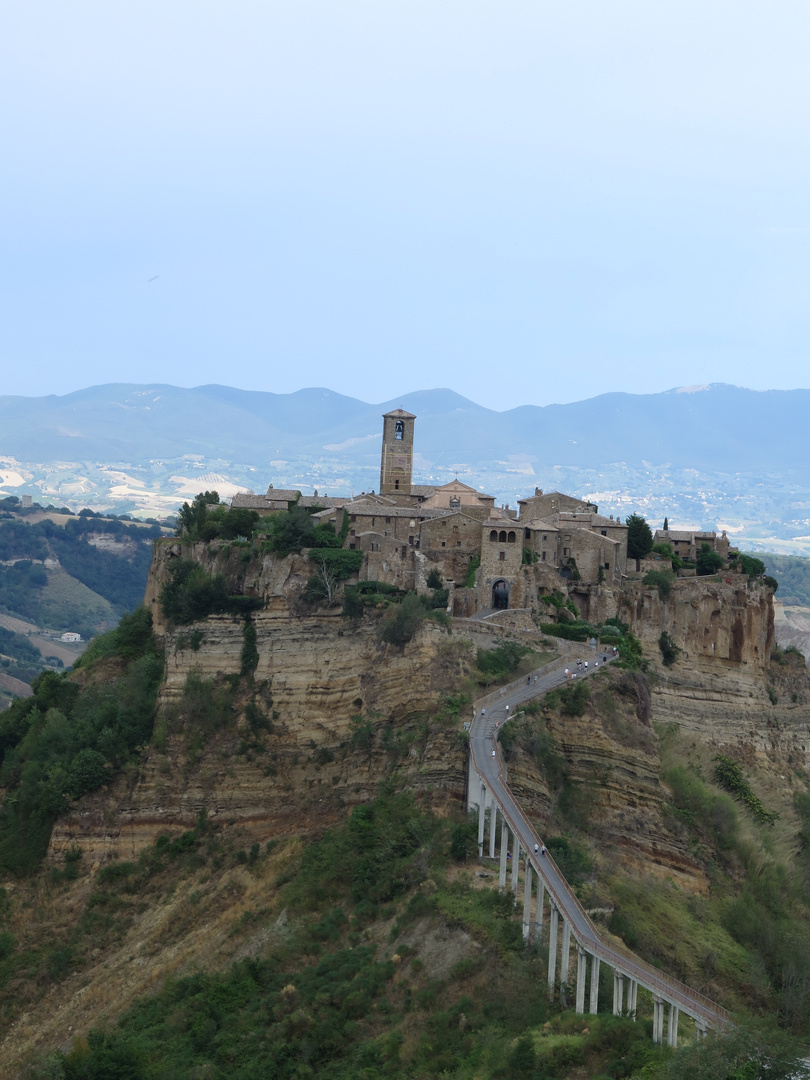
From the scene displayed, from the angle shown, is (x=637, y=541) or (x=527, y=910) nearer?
(x=527, y=910)

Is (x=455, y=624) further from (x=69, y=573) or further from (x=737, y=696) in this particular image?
(x=69, y=573)

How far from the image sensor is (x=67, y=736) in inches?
2368

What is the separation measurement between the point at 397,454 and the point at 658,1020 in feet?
131

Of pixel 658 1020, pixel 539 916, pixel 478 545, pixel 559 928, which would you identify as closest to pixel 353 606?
pixel 478 545

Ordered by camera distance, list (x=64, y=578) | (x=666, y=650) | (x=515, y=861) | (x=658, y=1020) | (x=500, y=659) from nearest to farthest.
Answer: (x=658, y=1020) → (x=515, y=861) → (x=500, y=659) → (x=666, y=650) → (x=64, y=578)

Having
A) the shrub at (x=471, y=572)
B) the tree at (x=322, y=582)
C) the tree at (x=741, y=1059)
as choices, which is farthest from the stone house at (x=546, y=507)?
the tree at (x=741, y=1059)

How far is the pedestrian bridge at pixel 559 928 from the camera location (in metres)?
33.7

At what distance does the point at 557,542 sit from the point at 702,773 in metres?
11.3

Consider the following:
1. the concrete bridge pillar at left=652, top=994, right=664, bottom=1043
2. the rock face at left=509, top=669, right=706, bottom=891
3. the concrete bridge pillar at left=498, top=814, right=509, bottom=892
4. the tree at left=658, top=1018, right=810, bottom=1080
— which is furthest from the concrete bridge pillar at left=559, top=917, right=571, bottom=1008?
the rock face at left=509, top=669, right=706, bottom=891

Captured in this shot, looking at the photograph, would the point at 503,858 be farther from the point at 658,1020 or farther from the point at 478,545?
the point at 478,545

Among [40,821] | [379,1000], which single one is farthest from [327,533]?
→ [379,1000]

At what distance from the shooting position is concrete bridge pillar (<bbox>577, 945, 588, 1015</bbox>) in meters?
34.9

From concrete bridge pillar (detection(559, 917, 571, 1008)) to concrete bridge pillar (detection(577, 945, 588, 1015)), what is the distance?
1.08 feet

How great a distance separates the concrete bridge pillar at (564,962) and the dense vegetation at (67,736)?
26499 millimetres
